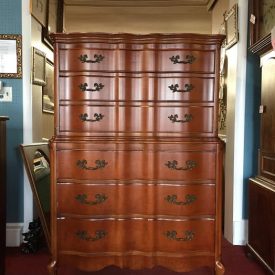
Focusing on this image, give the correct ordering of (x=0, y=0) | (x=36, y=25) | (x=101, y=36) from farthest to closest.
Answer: (x=36, y=25) < (x=0, y=0) < (x=101, y=36)

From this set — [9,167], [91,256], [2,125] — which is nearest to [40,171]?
[9,167]

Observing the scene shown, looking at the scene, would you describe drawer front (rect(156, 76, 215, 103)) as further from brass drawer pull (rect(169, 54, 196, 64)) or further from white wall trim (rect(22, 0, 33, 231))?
white wall trim (rect(22, 0, 33, 231))

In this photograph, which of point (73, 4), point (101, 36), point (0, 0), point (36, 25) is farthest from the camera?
point (73, 4)

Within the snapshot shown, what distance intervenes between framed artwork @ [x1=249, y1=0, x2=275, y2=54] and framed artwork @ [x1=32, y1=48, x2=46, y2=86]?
5.64 ft

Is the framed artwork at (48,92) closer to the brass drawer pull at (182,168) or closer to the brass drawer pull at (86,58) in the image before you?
the brass drawer pull at (86,58)

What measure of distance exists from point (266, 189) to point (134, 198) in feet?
2.86

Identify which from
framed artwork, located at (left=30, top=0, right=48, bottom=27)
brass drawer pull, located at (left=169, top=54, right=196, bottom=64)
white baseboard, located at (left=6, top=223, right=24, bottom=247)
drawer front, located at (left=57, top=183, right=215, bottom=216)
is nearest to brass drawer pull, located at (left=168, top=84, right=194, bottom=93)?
brass drawer pull, located at (left=169, top=54, right=196, bottom=64)

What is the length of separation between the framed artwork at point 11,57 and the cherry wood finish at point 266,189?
1875mm

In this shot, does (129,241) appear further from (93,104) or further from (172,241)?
(93,104)

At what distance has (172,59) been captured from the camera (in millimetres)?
1952

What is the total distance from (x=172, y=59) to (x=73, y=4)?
407 cm

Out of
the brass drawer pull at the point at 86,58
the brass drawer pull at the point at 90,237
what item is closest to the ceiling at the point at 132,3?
the brass drawer pull at the point at 86,58

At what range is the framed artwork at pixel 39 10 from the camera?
274 centimetres

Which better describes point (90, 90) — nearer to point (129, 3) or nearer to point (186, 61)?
point (186, 61)
